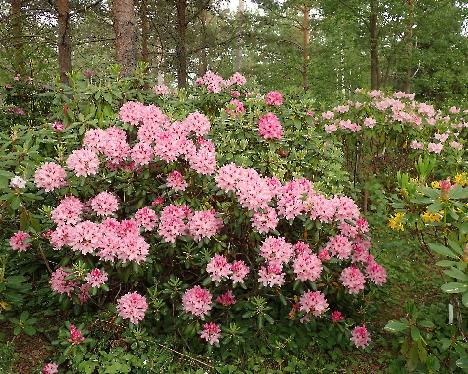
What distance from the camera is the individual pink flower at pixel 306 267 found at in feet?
10.4

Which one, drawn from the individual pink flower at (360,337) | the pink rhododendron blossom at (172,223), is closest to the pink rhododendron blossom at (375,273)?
the individual pink flower at (360,337)

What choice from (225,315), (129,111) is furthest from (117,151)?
(225,315)

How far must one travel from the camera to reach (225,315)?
138 inches

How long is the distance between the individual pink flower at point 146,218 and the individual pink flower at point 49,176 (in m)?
0.59

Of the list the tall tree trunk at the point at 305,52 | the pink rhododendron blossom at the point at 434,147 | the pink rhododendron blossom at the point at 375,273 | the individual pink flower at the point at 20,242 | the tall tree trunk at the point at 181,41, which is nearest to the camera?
the individual pink flower at the point at 20,242

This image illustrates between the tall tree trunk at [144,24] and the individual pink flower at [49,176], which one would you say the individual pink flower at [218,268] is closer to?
the individual pink flower at [49,176]

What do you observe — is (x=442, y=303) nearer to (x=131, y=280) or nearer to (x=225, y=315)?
(x=225, y=315)

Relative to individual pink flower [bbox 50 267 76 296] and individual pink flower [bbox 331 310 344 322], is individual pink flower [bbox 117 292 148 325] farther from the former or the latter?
individual pink flower [bbox 331 310 344 322]

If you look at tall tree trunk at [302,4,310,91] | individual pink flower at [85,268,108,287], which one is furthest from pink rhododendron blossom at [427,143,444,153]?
tall tree trunk at [302,4,310,91]

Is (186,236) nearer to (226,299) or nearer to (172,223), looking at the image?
(172,223)

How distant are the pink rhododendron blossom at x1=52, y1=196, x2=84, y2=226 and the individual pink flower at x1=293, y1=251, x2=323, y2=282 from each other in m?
1.50

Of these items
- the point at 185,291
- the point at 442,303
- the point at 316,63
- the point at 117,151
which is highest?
the point at 316,63

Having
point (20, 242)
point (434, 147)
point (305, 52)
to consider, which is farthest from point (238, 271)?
point (305, 52)

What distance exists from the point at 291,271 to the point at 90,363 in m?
1.49
